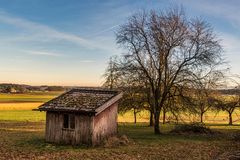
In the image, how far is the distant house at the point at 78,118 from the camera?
2570cm

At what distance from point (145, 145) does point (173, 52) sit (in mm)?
12344

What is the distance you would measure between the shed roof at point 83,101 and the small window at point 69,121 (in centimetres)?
72

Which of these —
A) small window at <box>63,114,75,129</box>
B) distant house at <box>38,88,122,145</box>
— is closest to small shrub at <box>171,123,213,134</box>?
distant house at <box>38,88,122,145</box>

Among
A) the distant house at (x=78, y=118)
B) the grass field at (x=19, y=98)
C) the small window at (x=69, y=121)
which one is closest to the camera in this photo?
the distant house at (x=78, y=118)

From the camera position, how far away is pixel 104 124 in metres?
27.7

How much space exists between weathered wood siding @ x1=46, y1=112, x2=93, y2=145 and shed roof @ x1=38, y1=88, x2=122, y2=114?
2.17 feet

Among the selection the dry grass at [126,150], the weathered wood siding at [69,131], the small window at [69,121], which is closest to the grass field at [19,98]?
the weathered wood siding at [69,131]

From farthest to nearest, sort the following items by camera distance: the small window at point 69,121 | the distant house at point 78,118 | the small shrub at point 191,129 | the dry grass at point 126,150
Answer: the small shrub at point 191,129 < the small window at point 69,121 < the distant house at point 78,118 < the dry grass at point 126,150

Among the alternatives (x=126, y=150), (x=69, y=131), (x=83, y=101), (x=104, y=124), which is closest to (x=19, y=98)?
(x=104, y=124)

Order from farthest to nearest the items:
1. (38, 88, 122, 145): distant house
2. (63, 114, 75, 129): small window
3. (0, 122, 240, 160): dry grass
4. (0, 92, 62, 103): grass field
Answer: (0, 92, 62, 103): grass field, (63, 114, 75, 129): small window, (38, 88, 122, 145): distant house, (0, 122, 240, 160): dry grass

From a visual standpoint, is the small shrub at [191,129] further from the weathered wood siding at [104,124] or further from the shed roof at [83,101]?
the shed roof at [83,101]

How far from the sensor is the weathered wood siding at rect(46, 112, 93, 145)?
84.5 feet

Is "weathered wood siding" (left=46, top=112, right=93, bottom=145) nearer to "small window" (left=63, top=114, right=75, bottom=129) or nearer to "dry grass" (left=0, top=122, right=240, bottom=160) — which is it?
"small window" (left=63, top=114, right=75, bottom=129)

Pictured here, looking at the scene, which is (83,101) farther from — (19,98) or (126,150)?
(19,98)
